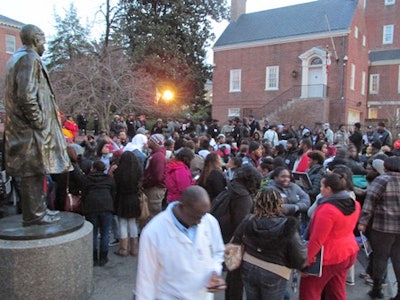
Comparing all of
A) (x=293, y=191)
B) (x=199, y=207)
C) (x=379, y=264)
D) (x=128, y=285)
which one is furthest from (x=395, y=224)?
(x=128, y=285)

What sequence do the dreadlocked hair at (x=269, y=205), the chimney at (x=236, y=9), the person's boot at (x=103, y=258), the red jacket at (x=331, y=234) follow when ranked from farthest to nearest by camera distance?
the chimney at (x=236, y=9)
the person's boot at (x=103, y=258)
the red jacket at (x=331, y=234)
the dreadlocked hair at (x=269, y=205)

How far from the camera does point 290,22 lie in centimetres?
3009

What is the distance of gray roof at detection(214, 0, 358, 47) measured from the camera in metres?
27.4

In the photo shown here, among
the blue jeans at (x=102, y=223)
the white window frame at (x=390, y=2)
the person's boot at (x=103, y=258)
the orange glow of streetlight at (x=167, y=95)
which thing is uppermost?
the white window frame at (x=390, y=2)

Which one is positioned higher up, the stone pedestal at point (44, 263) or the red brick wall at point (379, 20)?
the red brick wall at point (379, 20)

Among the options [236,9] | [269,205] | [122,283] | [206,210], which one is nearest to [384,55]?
[236,9]

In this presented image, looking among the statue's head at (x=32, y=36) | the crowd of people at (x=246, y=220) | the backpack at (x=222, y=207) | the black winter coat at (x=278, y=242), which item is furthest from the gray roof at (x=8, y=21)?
the black winter coat at (x=278, y=242)

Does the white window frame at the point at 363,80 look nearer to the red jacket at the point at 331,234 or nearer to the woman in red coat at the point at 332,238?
the woman in red coat at the point at 332,238

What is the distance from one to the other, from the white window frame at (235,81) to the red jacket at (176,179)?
86.3 ft

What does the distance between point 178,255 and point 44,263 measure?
6.59ft

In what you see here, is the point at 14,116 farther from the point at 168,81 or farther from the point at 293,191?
the point at 168,81

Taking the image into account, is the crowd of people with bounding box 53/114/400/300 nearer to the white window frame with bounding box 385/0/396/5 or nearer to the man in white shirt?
the man in white shirt

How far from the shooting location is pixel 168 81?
27.4 metres

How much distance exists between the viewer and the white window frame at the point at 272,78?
96.6 feet
